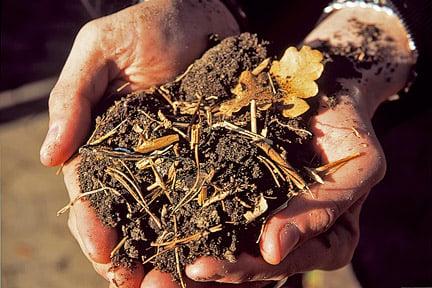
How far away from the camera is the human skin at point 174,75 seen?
1954mm

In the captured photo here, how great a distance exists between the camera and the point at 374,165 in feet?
7.04

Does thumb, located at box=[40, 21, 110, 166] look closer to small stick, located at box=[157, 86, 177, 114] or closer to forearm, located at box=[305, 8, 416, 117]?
small stick, located at box=[157, 86, 177, 114]

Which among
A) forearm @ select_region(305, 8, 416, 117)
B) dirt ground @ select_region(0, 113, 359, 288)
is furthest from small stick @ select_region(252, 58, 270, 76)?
dirt ground @ select_region(0, 113, 359, 288)

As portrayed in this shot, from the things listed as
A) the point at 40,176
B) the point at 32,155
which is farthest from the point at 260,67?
the point at 32,155

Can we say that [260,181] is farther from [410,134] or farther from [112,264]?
[410,134]

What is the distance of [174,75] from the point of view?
2.54m

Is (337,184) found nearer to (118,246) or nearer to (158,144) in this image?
(158,144)

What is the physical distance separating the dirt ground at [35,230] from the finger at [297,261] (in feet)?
4.52

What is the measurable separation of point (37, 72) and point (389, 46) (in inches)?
124

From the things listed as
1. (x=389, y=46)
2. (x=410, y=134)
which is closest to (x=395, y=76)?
(x=389, y=46)

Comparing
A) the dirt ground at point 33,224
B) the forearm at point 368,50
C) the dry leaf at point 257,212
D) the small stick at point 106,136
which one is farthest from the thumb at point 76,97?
the dirt ground at point 33,224

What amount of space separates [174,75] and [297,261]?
3.20 feet

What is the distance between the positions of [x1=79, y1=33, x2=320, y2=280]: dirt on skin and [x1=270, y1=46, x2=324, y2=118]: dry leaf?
6 centimetres

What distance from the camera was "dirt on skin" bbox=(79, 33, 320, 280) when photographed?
1.89 metres
